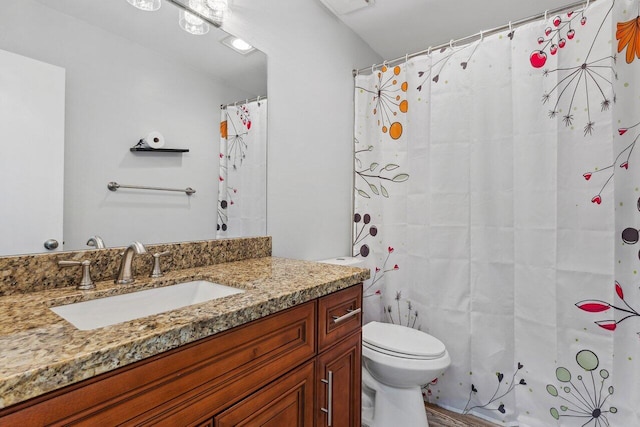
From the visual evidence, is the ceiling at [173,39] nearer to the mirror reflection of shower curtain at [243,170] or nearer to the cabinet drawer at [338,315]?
the mirror reflection of shower curtain at [243,170]

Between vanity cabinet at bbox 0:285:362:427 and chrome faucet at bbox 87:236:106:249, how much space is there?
1.88ft

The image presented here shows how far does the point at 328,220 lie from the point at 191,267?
0.93 meters

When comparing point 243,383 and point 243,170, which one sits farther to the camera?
point 243,170

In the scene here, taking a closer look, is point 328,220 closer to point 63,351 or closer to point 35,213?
point 35,213

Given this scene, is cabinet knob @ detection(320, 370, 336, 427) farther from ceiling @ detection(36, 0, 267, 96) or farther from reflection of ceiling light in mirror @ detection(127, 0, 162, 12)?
reflection of ceiling light in mirror @ detection(127, 0, 162, 12)

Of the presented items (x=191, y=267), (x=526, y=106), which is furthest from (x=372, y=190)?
(x=191, y=267)

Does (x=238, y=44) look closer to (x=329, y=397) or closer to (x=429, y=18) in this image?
(x=429, y=18)

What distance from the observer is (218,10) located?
133cm

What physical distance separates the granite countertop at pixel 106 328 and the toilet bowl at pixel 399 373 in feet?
1.98

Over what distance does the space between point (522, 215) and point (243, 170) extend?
4.49 ft

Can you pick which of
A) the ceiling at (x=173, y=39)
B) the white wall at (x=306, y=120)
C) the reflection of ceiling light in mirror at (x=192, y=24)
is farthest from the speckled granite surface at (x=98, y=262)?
Result: the reflection of ceiling light in mirror at (x=192, y=24)

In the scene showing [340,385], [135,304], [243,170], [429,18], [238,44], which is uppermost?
[429,18]

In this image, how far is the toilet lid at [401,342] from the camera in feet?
4.78

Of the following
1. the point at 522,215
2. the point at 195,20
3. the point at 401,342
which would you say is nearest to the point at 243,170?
the point at 195,20
